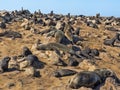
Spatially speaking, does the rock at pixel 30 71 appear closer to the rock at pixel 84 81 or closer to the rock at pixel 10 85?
the rock at pixel 10 85

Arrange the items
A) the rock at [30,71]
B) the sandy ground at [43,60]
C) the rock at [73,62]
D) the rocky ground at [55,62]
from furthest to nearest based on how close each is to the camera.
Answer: the rock at [73,62] < the rock at [30,71] < the sandy ground at [43,60] < the rocky ground at [55,62]

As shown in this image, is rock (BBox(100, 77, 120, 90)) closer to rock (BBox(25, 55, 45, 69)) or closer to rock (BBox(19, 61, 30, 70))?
rock (BBox(25, 55, 45, 69))

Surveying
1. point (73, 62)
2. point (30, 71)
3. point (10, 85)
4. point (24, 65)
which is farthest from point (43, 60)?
point (10, 85)

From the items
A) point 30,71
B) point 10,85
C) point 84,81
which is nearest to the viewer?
point 84,81

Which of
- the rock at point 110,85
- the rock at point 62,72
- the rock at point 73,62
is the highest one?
the rock at point 73,62

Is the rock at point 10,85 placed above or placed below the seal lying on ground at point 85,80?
below

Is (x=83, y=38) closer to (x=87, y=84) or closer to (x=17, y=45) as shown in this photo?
(x=17, y=45)

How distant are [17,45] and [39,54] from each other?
285 centimetres

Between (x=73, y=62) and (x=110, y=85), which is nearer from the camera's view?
(x=110, y=85)

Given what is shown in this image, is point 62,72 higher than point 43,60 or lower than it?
lower

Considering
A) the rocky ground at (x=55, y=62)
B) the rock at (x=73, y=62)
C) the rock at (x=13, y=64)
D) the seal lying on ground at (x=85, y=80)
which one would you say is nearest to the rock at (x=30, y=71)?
the rocky ground at (x=55, y=62)

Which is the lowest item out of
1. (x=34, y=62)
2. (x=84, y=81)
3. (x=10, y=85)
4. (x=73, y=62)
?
(x=10, y=85)

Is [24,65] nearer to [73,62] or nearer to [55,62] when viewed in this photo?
[55,62]

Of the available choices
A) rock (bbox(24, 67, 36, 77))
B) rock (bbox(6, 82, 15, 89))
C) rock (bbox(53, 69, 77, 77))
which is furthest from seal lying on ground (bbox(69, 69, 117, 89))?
rock (bbox(6, 82, 15, 89))
